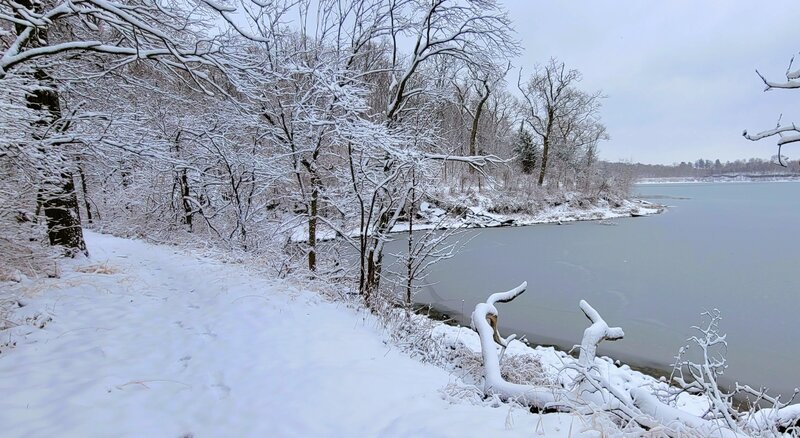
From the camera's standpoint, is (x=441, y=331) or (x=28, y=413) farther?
(x=441, y=331)

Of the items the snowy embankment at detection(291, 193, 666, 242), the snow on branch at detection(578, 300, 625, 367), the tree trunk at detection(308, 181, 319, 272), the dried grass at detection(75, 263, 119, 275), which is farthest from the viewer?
the snowy embankment at detection(291, 193, 666, 242)

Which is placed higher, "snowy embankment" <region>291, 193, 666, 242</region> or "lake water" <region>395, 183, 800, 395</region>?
"snowy embankment" <region>291, 193, 666, 242</region>

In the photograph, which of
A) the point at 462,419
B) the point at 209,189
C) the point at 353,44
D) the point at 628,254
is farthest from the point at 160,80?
the point at 628,254

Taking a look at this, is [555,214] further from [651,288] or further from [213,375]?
[213,375]

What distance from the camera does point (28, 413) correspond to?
7.22 feet

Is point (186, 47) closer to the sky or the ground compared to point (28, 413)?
closer to the sky

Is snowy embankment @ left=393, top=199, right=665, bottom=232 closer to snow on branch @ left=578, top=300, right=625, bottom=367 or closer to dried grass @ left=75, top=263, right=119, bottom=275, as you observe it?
dried grass @ left=75, top=263, right=119, bottom=275

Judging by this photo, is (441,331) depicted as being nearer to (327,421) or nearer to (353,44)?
(327,421)

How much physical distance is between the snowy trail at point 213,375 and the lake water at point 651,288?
4.41 meters

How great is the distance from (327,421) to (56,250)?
203 inches

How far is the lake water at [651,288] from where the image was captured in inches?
245

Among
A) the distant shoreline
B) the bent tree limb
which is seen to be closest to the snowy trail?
the bent tree limb

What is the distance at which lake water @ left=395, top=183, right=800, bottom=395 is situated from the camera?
623cm

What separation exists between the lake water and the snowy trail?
174 inches
